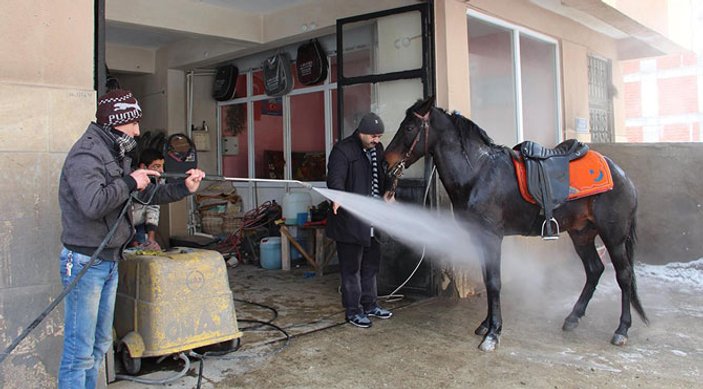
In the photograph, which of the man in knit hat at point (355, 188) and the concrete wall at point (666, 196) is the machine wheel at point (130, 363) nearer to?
the man in knit hat at point (355, 188)

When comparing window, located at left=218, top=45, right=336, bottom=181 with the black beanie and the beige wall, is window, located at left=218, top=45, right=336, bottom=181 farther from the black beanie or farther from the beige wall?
the black beanie

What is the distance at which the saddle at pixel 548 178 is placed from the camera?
14.1ft

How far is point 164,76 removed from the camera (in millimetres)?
9844

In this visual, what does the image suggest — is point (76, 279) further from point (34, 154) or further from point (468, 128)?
point (468, 128)

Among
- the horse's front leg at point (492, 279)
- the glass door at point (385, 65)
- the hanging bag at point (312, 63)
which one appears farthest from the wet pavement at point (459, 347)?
the hanging bag at point (312, 63)

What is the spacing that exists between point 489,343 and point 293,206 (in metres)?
4.16

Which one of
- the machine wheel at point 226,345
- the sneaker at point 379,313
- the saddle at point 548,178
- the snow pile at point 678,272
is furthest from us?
the snow pile at point 678,272

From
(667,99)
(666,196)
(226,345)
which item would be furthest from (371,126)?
(667,99)

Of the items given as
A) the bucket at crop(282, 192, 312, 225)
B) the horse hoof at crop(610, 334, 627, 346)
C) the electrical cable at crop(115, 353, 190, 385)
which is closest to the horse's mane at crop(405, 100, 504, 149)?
the horse hoof at crop(610, 334, 627, 346)

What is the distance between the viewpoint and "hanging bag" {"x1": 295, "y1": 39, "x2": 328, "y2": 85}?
820 cm

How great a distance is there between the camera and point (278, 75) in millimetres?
9000

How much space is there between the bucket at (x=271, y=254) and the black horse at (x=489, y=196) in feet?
11.9

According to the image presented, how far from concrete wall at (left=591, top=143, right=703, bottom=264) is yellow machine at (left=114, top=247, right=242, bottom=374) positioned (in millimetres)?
5974

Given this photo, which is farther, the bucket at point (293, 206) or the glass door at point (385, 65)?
the bucket at point (293, 206)
